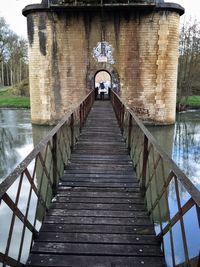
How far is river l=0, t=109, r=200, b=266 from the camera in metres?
4.43

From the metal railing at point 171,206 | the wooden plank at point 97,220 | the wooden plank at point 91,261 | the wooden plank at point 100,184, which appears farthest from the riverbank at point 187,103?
the wooden plank at point 91,261

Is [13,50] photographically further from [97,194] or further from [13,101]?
[97,194]

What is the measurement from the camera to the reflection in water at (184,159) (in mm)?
4207

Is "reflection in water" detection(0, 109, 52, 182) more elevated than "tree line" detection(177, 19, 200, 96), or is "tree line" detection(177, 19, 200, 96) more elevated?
"tree line" detection(177, 19, 200, 96)

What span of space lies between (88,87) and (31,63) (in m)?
3.00

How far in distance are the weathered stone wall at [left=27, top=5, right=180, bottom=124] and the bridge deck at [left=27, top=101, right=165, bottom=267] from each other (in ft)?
29.4

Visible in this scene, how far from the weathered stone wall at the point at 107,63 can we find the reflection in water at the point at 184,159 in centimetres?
125

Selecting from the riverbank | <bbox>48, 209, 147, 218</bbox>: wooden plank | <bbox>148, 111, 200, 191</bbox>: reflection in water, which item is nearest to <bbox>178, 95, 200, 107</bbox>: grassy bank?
the riverbank

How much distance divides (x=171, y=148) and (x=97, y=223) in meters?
7.67

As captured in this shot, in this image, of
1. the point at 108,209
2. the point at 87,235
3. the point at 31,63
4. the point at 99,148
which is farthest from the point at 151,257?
the point at 31,63

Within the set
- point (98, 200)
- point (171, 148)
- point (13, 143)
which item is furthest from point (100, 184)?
point (13, 143)

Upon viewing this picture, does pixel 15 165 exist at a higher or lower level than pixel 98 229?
lower

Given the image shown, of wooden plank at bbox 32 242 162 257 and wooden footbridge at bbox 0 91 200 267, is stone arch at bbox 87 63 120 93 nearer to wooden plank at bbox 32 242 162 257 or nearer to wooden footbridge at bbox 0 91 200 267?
wooden footbridge at bbox 0 91 200 267

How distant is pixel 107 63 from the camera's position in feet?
44.3
